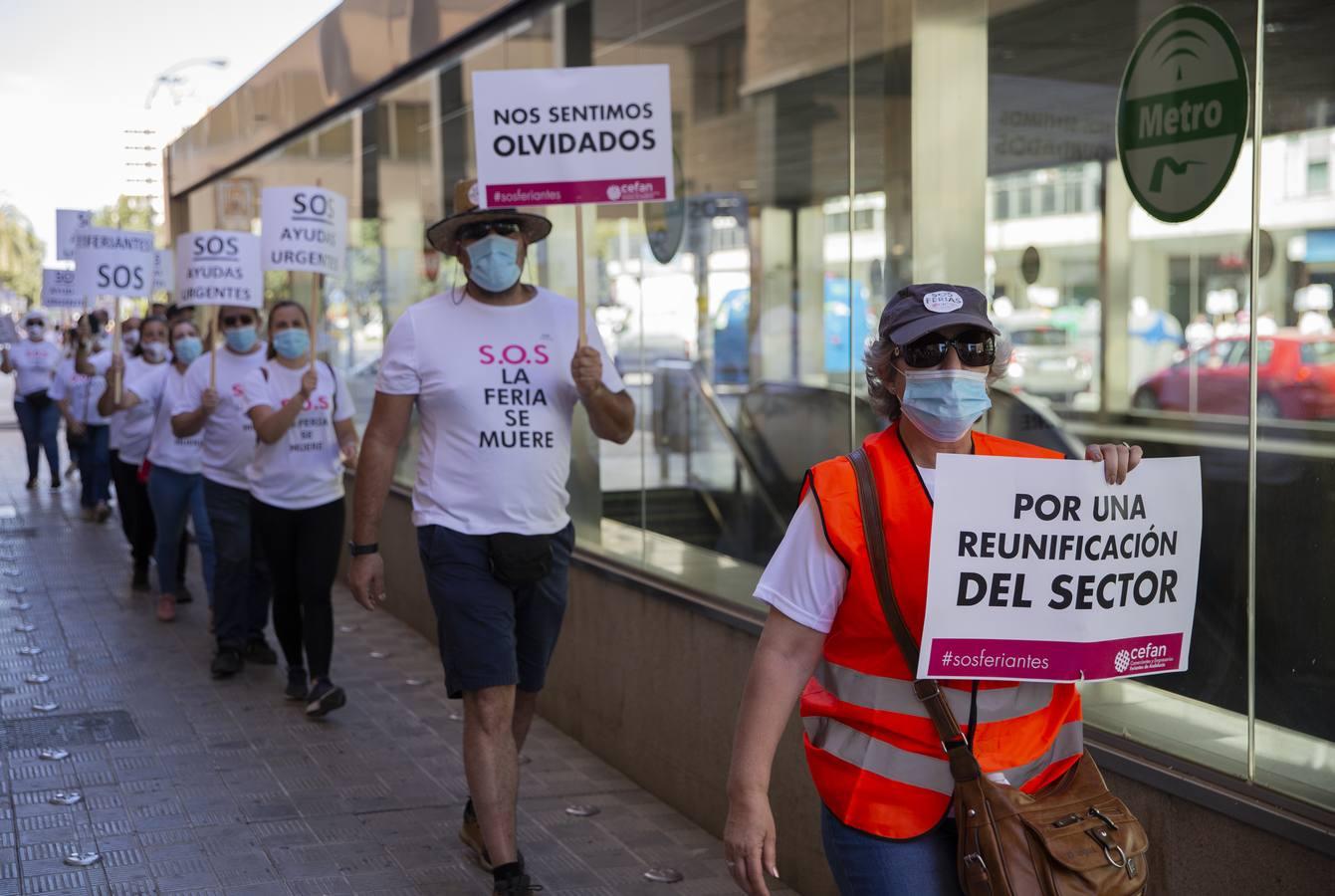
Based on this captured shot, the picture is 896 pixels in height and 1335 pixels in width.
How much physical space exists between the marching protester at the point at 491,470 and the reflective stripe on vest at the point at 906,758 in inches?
88.9

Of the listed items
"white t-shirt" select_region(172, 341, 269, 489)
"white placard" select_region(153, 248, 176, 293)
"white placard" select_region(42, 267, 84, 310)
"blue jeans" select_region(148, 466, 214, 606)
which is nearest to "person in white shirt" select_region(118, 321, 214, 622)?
"blue jeans" select_region(148, 466, 214, 606)

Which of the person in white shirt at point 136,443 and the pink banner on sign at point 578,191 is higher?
the pink banner on sign at point 578,191

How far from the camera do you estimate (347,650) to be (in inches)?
362

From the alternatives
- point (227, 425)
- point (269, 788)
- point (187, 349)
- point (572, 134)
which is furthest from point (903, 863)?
point (187, 349)

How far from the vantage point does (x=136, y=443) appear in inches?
456

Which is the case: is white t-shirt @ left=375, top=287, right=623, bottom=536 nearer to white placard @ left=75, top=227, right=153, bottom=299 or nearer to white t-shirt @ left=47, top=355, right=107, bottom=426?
white placard @ left=75, top=227, right=153, bottom=299

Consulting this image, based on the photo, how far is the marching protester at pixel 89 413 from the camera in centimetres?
1562

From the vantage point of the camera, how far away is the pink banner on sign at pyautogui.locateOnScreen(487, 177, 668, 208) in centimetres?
526

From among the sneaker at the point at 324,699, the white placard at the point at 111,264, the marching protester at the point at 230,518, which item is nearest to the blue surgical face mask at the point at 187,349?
the marching protester at the point at 230,518

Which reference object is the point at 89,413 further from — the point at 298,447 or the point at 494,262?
the point at 494,262

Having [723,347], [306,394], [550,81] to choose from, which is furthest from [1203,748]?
[723,347]

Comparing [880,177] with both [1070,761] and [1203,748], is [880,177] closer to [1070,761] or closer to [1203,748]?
[1203,748]

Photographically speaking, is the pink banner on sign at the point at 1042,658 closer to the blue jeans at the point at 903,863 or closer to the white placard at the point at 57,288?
the blue jeans at the point at 903,863

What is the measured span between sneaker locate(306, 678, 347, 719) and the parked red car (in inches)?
165
